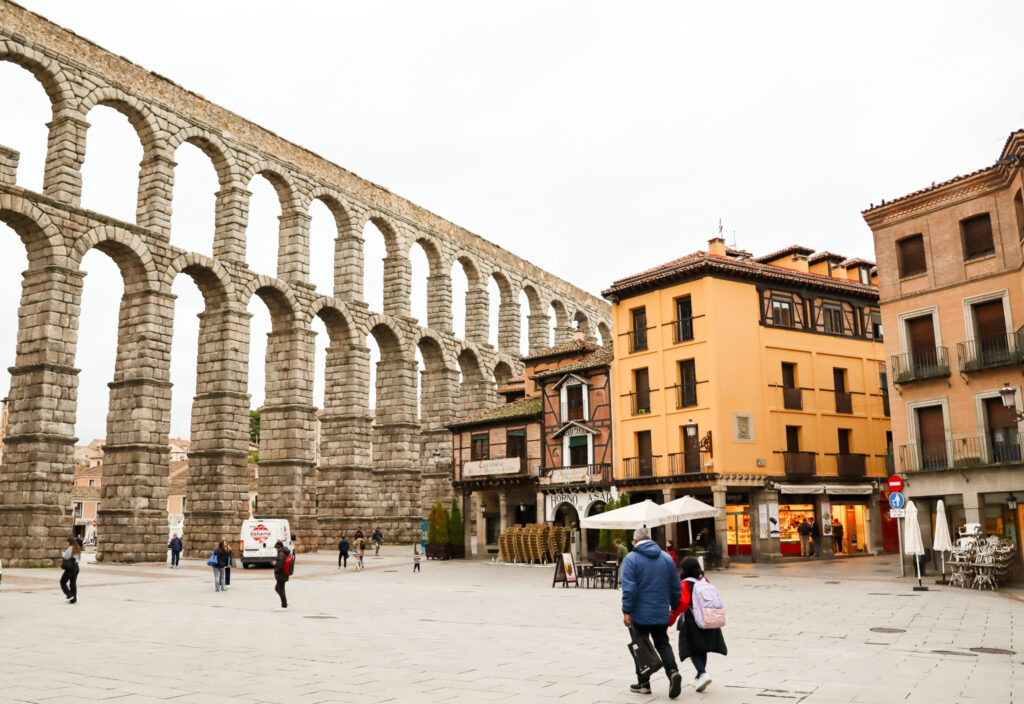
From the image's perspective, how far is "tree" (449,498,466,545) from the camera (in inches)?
1612

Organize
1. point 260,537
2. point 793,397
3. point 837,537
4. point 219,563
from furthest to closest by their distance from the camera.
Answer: point 837,537 → point 793,397 → point 260,537 → point 219,563

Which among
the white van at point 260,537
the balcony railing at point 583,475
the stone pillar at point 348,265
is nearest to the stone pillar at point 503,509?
the balcony railing at point 583,475

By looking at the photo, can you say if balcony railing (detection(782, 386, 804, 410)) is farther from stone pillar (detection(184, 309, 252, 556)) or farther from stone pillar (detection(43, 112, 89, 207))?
stone pillar (detection(43, 112, 89, 207))

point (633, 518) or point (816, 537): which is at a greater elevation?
point (633, 518)

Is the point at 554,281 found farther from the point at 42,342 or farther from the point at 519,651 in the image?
the point at 519,651

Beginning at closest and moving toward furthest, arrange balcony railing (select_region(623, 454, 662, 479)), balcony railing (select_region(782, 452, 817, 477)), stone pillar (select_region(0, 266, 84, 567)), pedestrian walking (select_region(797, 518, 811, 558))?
1. stone pillar (select_region(0, 266, 84, 567))
2. pedestrian walking (select_region(797, 518, 811, 558))
3. balcony railing (select_region(782, 452, 817, 477))
4. balcony railing (select_region(623, 454, 662, 479))

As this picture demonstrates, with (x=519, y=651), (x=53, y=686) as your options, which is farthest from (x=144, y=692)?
(x=519, y=651)

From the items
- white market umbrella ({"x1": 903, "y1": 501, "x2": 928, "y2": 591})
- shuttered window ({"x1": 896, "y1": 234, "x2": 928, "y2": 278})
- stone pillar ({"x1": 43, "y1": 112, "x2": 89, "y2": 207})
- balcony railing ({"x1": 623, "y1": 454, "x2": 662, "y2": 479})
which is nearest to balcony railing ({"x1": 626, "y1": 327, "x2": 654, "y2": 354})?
balcony railing ({"x1": 623, "y1": 454, "x2": 662, "y2": 479})

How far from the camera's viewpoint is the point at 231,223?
4059cm

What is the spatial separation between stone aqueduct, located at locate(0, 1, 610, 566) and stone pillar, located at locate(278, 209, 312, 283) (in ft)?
0.26

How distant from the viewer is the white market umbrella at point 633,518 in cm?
2445

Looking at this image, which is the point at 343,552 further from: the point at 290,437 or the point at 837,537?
the point at 837,537

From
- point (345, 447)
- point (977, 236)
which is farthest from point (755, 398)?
point (345, 447)

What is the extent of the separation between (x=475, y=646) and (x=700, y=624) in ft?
14.9
